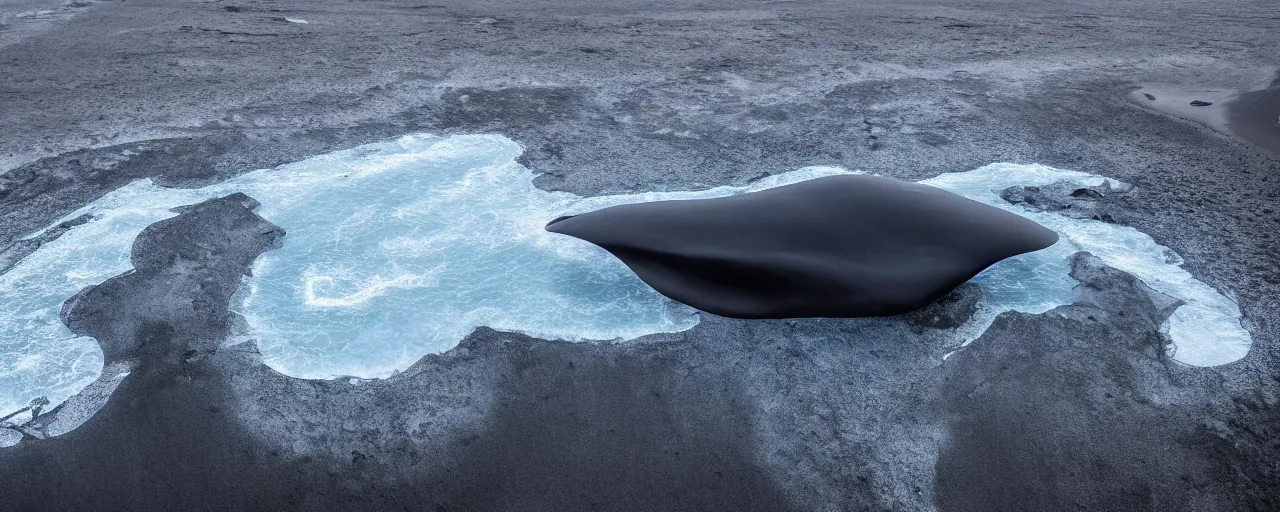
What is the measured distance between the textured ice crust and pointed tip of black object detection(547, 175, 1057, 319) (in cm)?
35

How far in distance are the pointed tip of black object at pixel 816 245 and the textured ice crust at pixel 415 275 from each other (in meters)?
0.35

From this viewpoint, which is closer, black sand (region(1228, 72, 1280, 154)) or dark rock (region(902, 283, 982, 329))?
dark rock (region(902, 283, 982, 329))

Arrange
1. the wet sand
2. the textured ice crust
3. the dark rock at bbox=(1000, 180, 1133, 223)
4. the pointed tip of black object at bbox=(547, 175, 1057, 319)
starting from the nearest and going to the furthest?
the textured ice crust, the pointed tip of black object at bbox=(547, 175, 1057, 319), the dark rock at bbox=(1000, 180, 1133, 223), the wet sand

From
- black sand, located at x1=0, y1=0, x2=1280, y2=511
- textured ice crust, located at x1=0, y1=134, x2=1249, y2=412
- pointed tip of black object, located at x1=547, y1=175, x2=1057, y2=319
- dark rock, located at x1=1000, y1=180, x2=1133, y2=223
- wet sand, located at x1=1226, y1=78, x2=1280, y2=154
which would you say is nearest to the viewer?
black sand, located at x1=0, y1=0, x2=1280, y2=511

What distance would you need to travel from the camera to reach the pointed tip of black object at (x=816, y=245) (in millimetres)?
5773

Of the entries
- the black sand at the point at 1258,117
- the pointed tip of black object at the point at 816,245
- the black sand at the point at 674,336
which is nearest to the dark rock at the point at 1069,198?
the black sand at the point at 674,336

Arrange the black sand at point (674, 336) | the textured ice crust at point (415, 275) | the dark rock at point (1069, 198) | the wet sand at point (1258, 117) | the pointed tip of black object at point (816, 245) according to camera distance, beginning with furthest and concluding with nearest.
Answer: the wet sand at point (1258, 117) < the dark rock at point (1069, 198) < the pointed tip of black object at point (816, 245) < the textured ice crust at point (415, 275) < the black sand at point (674, 336)

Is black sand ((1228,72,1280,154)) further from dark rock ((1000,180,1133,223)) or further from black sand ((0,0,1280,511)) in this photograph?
dark rock ((1000,180,1133,223))

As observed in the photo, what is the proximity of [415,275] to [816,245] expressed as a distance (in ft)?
11.1

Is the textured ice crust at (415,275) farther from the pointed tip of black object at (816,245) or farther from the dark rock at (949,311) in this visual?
the pointed tip of black object at (816,245)

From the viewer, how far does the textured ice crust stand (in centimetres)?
558

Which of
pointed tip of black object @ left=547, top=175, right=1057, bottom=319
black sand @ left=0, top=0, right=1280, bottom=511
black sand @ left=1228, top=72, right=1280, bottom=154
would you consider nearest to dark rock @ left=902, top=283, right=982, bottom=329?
black sand @ left=0, top=0, right=1280, bottom=511

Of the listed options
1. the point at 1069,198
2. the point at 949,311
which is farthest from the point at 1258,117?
the point at 949,311

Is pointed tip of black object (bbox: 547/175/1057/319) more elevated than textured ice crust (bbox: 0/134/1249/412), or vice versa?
pointed tip of black object (bbox: 547/175/1057/319)
